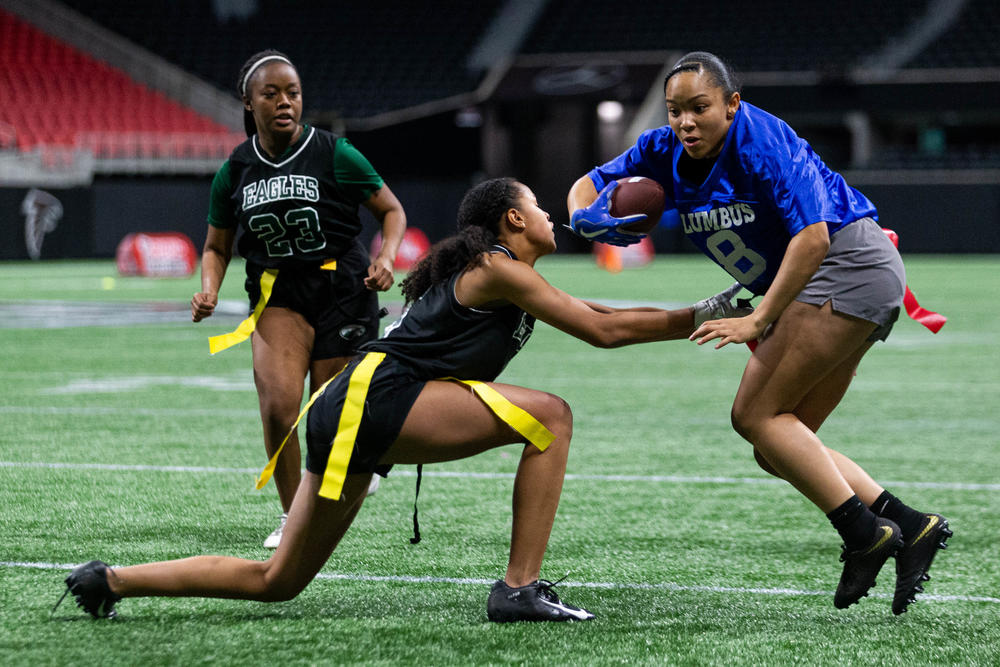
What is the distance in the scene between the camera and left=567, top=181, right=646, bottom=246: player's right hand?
4.29m

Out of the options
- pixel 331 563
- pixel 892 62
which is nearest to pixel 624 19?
pixel 892 62

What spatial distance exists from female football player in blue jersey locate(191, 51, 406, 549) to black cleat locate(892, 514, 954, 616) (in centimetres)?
225

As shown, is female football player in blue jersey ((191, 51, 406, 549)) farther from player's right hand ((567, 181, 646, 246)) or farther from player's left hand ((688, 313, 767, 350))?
player's left hand ((688, 313, 767, 350))

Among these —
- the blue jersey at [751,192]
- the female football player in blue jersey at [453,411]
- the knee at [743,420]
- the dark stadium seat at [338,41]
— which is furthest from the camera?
the dark stadium seat at [338,41]

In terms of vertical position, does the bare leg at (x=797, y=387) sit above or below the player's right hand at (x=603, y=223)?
below

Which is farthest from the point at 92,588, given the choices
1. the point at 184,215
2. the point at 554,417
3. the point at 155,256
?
the point at 184,215

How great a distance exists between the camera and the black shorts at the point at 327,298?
5551 millimetres

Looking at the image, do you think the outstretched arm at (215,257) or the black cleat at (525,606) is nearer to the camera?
the black cleat at (525,606)

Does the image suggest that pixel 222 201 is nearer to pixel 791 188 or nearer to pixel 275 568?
pixel 275 568

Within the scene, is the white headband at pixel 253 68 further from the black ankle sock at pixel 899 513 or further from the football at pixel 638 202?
the black ankle sock at pixel 899 513

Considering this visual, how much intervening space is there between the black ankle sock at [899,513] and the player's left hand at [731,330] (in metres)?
0.76

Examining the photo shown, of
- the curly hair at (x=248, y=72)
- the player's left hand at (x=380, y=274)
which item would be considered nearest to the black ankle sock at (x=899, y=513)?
the player's left hand at (x=380, y=274)

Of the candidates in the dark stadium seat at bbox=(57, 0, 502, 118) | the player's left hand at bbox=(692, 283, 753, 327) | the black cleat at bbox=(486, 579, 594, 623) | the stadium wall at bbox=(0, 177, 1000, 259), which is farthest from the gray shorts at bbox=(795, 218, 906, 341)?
the dark stadium seat at bbox=(57, 0, 502, 118)

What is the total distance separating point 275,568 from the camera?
394 cm
